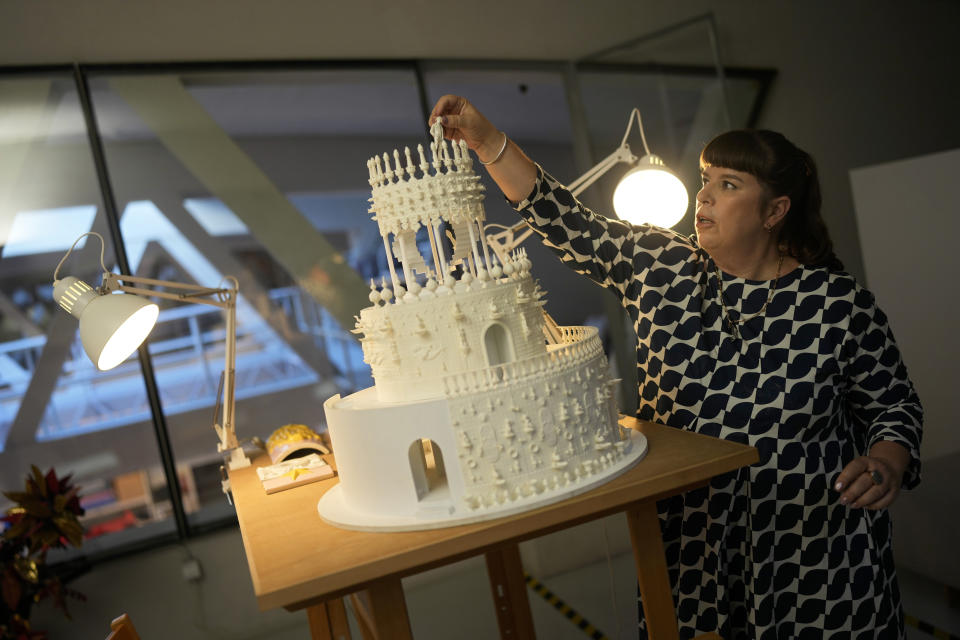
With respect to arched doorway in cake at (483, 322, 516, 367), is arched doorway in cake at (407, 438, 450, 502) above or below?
below

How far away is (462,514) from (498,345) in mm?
472

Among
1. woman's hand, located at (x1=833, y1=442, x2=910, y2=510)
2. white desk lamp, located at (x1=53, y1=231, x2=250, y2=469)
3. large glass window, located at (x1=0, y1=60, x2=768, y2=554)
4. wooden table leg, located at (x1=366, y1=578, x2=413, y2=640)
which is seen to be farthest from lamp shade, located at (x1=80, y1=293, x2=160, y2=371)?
woman's hand, located at (x1=833, y1=442, x2=910, y2=510)

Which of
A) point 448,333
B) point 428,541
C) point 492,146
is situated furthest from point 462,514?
point 492,146

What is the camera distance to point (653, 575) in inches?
73.9

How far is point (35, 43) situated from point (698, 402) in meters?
3.64

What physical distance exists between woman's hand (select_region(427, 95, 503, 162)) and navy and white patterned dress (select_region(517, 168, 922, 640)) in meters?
0.16

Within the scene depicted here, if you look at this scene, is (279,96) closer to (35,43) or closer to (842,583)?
(35,43)

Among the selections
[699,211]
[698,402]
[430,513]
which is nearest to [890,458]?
[698,402]

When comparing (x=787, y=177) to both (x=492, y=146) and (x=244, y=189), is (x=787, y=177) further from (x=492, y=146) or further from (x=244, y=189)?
(x=244, y=189)

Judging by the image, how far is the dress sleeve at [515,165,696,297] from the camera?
205cm

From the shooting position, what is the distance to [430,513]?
1.73m

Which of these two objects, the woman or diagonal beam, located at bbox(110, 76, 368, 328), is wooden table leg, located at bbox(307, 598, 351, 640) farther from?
diagonal beam, located at bbox(110, 76, 368, 328)

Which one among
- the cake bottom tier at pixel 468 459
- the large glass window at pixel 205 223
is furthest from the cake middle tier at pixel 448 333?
the large glass window at pixel 205 223

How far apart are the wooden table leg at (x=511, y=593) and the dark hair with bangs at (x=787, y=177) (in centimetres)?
160
